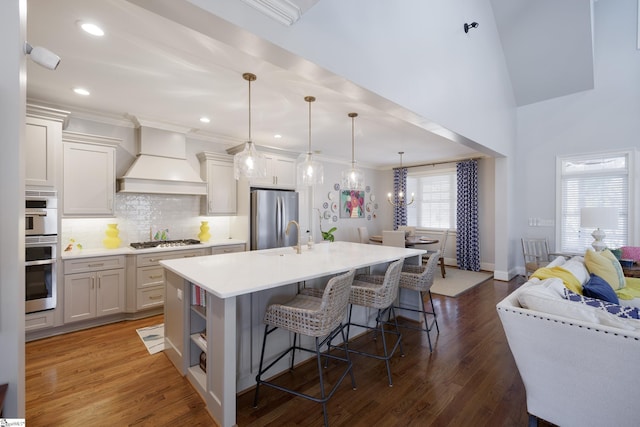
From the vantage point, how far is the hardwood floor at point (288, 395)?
73.0 inches

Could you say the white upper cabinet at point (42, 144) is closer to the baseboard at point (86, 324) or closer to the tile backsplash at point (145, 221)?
the tile backsplash at point (145, 221)

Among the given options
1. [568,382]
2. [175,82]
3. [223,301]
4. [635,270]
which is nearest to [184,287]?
[223,301]

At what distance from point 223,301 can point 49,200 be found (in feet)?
8.76

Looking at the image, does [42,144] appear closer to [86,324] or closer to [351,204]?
[86,324]

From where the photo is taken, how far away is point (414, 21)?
9.33 ft

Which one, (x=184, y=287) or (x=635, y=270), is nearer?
(x=184, y=287)

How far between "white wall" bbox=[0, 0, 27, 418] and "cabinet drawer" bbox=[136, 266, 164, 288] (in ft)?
8.94

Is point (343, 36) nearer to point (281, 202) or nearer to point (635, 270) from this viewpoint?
point (281, 202)

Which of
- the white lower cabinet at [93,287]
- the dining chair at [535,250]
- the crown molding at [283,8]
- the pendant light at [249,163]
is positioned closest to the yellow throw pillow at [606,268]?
the dining chair at [535,250]

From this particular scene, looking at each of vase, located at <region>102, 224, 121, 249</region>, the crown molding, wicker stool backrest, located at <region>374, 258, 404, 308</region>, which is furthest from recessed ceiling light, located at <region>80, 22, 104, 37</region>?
wicker stool backrest, located at <region>374, 258, 404, 308</region>

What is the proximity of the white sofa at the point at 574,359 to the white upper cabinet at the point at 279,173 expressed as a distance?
399cm

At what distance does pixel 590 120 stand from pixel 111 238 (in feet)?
25.1

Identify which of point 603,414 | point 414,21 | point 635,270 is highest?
point 414,21

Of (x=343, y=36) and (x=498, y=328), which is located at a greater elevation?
(x=343, y=36)
